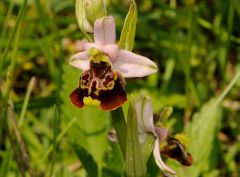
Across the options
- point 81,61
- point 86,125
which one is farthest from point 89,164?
point 81,61

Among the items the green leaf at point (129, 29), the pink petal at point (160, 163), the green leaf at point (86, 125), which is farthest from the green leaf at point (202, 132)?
the green leaf at point (129, 29)

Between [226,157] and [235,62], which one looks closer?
[226,157]

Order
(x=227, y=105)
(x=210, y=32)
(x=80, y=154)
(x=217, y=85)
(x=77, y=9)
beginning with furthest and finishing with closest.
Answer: (x=210, y=32) < (x=217, y=85) < (x=227, y=105) < (x=80, y=154) < (x=77, y=9)

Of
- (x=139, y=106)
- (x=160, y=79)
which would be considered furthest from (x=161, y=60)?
(x=139, y=106)

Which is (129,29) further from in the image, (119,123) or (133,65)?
(119,123)

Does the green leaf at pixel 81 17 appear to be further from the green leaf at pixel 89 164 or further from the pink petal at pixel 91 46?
the green leaf at pixel 89 164

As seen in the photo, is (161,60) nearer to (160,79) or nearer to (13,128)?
(160,79)
